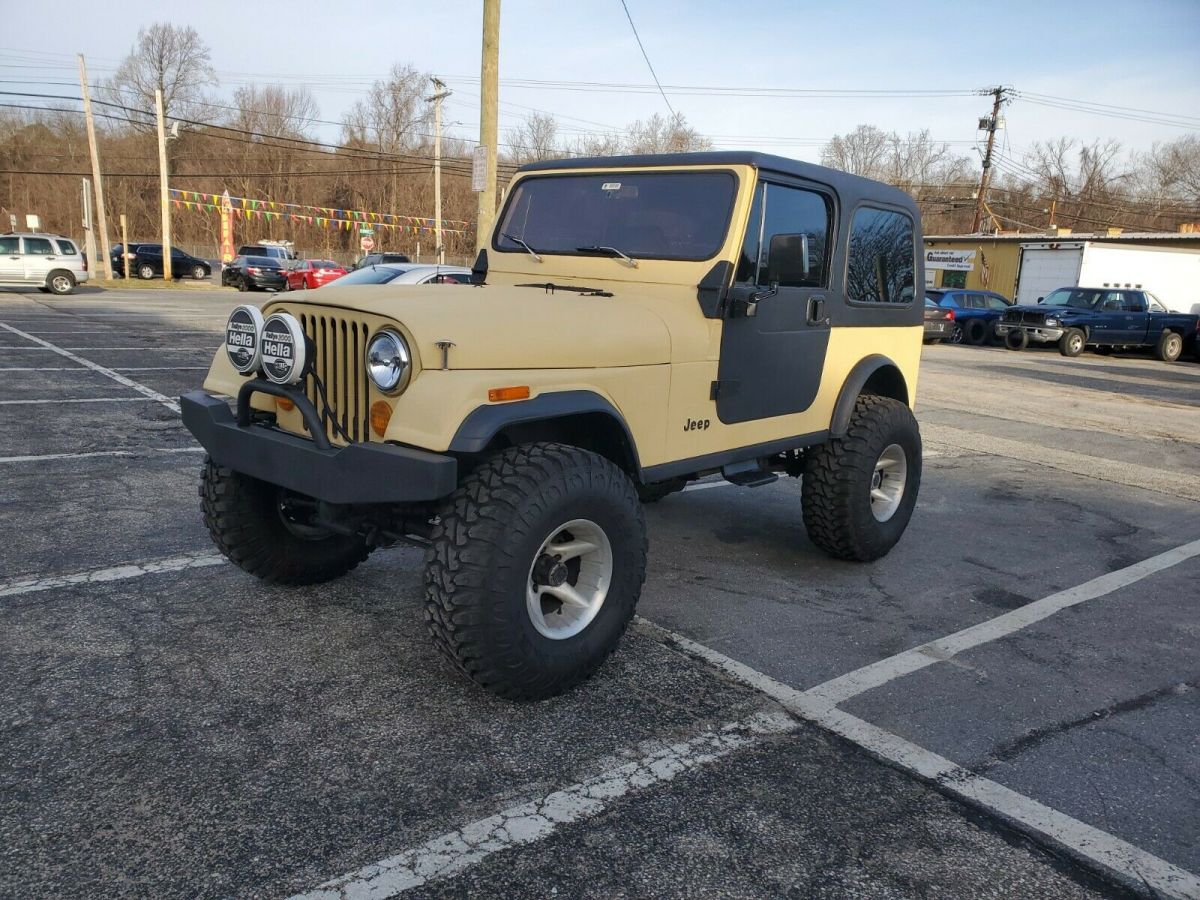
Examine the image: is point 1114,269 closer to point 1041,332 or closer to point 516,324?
point 1041,332

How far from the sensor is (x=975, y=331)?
2422 cm

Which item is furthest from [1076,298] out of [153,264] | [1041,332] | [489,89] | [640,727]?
[153,264]

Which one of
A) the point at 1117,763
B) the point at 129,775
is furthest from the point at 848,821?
the point at 129,775

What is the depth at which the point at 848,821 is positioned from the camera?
2662 millimetres

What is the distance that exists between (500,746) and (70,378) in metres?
9.68

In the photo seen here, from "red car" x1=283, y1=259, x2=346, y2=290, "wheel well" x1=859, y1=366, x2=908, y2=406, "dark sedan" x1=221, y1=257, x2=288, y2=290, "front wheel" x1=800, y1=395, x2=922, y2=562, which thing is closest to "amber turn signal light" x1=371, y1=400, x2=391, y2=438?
"front wheel" x1=800, y1=395, x2=922, y2=562

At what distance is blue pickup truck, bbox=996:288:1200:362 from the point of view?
71.6 ft

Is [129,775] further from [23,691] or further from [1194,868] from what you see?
[1194,868]

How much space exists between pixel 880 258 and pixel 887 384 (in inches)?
31.3

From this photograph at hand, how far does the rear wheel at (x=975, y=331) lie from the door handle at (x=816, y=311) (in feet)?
71.3

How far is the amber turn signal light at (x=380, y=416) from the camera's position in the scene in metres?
3.13

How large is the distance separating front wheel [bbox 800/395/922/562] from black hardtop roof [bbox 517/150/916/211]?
119 centimetres

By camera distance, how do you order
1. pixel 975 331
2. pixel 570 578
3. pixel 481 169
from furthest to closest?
pixel 975 331 → pixel 481 169 → pixel 570 578

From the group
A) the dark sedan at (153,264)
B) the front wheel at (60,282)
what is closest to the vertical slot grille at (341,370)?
the front wheel at (60,282)
